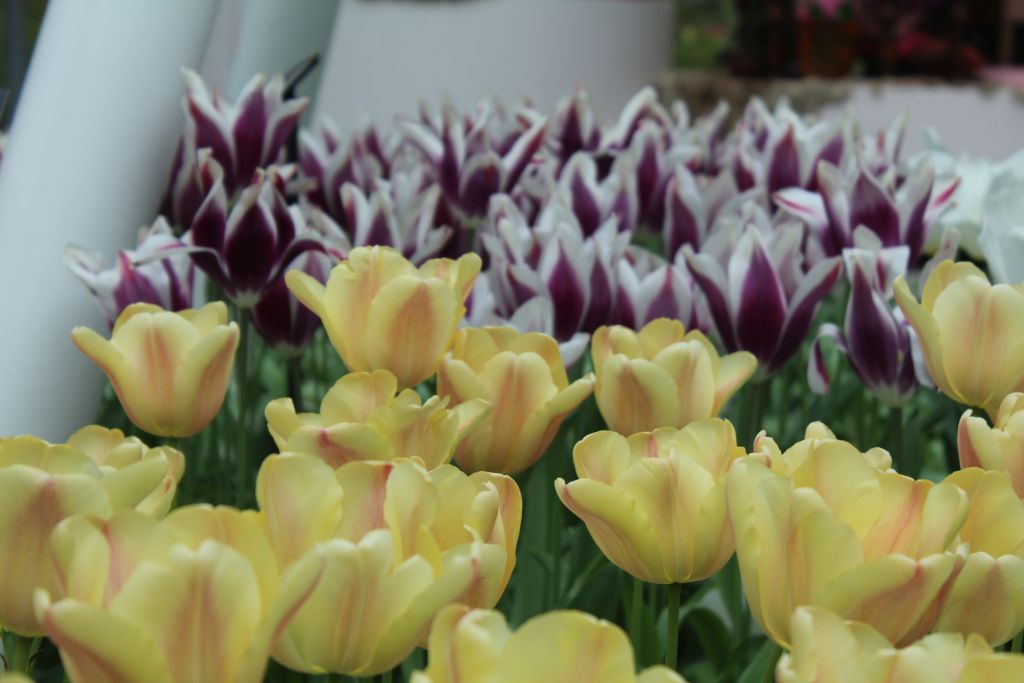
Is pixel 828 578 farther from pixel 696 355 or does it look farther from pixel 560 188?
pixel 560 188

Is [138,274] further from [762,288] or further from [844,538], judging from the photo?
[844,538]

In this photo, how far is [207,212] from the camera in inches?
36.1

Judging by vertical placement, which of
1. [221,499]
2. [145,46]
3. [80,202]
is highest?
[145,46]

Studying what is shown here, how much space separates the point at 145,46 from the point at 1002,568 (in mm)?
679

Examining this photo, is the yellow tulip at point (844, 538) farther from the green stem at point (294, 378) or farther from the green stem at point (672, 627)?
the green stem at point (294, 378)

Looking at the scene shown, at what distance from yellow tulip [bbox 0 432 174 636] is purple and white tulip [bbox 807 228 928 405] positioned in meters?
0.51

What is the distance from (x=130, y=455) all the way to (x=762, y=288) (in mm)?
482

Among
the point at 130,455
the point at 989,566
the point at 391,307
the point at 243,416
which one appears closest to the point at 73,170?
the point at 243,416

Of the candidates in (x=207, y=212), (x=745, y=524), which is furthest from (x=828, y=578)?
(x=207, y=212)

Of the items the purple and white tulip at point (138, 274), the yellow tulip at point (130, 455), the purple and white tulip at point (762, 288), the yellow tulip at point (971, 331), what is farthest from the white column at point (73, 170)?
the yellow tulip at point (971, 331)

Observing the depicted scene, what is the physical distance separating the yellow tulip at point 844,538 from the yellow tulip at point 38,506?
0.69ft

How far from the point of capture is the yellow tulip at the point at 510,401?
65 cm

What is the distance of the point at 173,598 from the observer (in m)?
0.38

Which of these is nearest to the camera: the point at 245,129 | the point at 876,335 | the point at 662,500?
the point at 662,500
